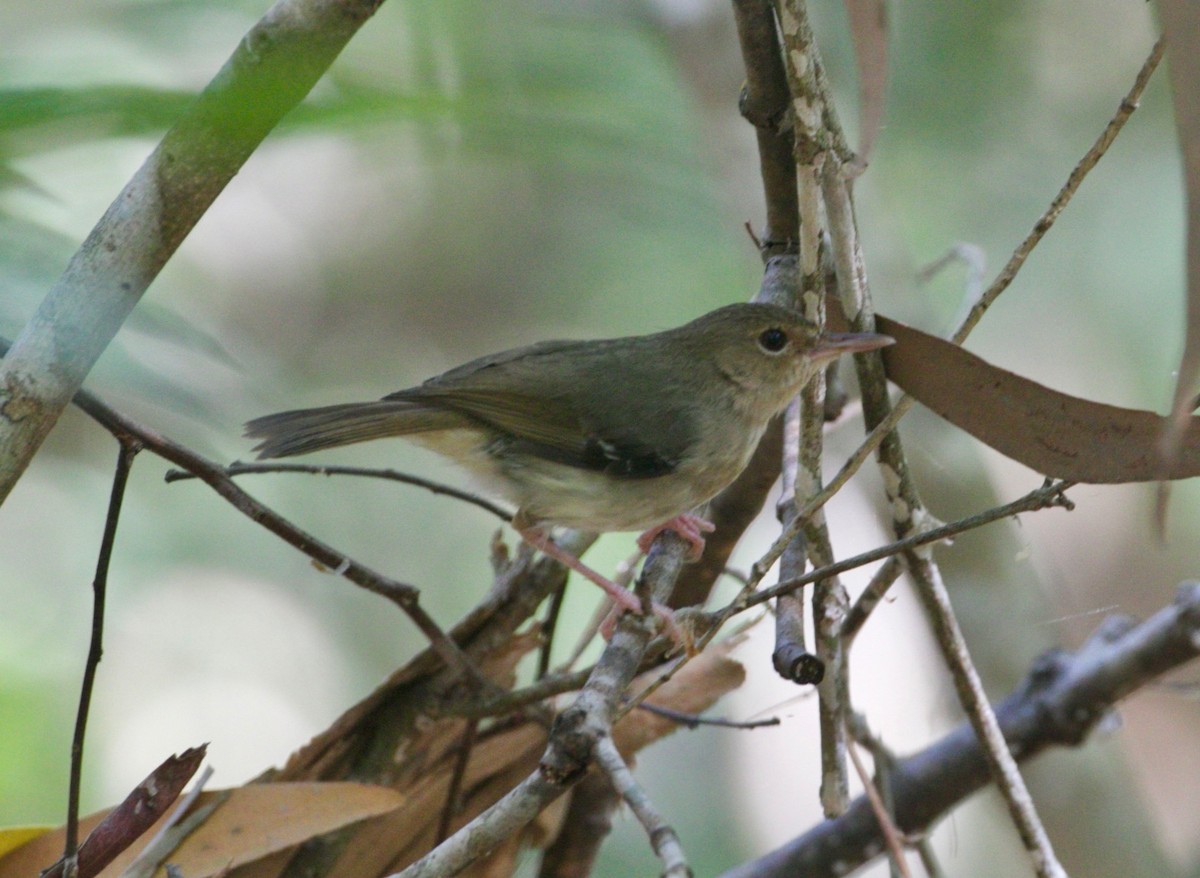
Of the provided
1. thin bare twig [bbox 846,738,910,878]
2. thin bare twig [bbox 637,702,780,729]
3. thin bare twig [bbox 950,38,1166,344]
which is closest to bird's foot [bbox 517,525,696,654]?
thin bare twig [bbox 637,702,780,729]

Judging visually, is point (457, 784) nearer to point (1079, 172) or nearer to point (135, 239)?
point (135, 239)

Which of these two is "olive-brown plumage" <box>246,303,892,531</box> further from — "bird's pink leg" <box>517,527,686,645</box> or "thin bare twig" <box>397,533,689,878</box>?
"thin bare twig" <box>397,533,689,878</box>

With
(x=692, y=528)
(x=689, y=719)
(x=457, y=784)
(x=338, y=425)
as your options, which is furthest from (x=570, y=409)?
(x=457, y=784)

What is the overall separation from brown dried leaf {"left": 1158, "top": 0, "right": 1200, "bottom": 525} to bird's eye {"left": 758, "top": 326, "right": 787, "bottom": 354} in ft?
6.70

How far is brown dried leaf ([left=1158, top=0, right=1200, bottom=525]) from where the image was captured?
3.42 ft

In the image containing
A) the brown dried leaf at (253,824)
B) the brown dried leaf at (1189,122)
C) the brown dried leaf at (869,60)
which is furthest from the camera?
the brown dried leaf at (253,824)

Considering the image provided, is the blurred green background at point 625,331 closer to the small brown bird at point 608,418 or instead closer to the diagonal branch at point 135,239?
the small brown bird at point 608,418

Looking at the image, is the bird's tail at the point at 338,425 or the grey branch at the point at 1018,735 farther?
the bird's tail at the point at 338,425

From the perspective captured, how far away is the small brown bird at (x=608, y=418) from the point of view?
3.22m

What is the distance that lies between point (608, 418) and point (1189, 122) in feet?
8.19

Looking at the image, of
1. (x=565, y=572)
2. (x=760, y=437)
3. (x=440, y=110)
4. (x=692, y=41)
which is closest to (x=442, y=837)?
(x=565, y=572)

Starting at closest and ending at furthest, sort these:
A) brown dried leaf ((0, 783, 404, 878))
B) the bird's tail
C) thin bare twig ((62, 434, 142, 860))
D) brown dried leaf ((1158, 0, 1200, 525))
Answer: brown dried leaf ((1158, 0, 1200, 525)) < thin bare twig ((62, 434, 142, 860)) < brown dried leaf ((0, 783, 404, 878)) < the bird's tail

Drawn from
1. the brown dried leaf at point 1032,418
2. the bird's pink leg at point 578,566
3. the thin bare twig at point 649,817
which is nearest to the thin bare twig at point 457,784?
the bird's pink leg at point 578,566

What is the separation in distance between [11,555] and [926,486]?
389 centimetres
